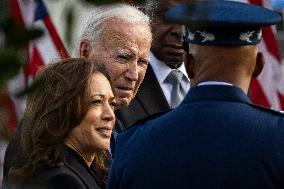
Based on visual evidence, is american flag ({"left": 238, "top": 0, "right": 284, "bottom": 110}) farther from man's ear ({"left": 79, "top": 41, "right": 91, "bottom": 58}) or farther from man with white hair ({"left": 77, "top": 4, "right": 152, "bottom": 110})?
man's ear ({"left": 79, "top": 41, "right": 91, "bottom": 58})

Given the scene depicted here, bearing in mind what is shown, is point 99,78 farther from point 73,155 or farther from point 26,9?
point 26,9

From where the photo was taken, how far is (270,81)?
5055 mm

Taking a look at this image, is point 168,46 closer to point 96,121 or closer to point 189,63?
point 96,121

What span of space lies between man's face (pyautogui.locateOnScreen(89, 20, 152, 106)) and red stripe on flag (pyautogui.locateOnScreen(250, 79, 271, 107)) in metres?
1.26

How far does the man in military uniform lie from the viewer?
2.38 m

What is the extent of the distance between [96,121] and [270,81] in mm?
2179

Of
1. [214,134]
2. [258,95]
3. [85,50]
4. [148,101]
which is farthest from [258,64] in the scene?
[258,95]

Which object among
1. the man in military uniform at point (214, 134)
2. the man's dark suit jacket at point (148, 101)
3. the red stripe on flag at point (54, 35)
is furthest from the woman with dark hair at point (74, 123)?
the red stripe on flag at point (54, 35)

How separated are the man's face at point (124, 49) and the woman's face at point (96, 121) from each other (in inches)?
26.4

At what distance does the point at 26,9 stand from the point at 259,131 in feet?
5.64

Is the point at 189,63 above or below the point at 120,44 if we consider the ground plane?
above

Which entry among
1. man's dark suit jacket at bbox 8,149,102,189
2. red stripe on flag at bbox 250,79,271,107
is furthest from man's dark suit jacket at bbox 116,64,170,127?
man's dark suit jacket at bbox 8,149,102,189

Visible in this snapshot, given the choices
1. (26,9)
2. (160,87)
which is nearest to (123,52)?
(160,87)

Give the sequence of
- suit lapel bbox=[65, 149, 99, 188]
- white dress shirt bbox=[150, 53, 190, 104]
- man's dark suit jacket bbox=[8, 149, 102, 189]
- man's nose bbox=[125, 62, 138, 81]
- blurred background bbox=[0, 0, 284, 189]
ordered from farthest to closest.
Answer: white dress shirt bbox=[150, 53, 190, 104] < man's nose bbox=[125, 62, 138, 81] < suit lapel bbox=[65, 149, 99, 188] < man's dark suit jacket bbox=[8, 149, 102, 189] < blurred background bbox=[0, 0, 284, 189]
